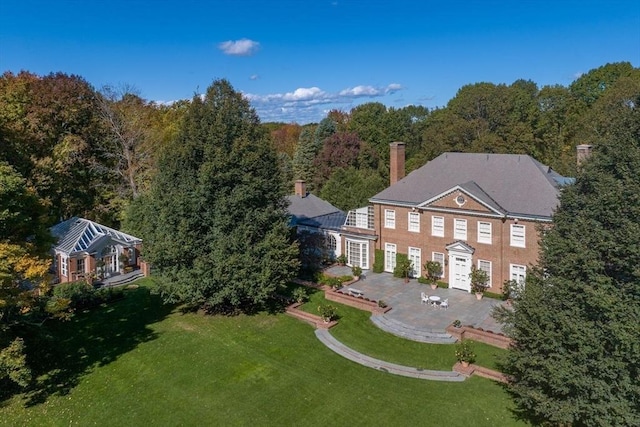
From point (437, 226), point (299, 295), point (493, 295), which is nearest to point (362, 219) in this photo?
point (437, 226)

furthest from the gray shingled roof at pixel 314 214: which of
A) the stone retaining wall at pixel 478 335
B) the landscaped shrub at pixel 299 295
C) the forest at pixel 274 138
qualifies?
the stone retaining wall at pixel 478 335

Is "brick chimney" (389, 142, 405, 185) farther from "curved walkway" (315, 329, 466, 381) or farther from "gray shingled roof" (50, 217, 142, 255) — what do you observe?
"gray shingled roof" (50, 217, 142, 255)

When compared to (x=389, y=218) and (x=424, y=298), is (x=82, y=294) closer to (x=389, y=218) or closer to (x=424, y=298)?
(x=424, y=298)

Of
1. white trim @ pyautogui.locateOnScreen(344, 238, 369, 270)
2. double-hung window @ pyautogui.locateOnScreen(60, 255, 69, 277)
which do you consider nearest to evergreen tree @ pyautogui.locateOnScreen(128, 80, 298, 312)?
white trim @ pyautogui.locateOnScreen(344, 238, 369, 270)

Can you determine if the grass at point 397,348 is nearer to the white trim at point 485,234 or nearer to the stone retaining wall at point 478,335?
the stone retaining wall at point 478,335

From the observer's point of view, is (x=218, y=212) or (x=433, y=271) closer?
(x=218, y=212)

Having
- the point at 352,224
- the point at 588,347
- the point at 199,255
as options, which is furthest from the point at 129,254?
the point at 588,347
